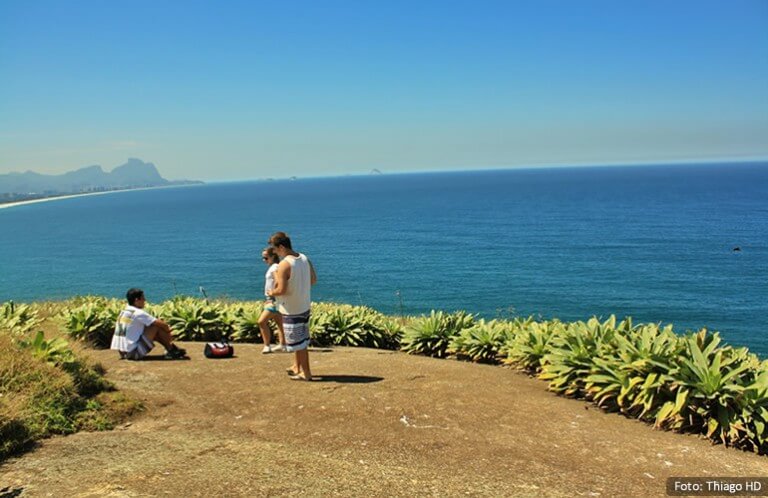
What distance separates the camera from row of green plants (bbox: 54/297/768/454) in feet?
19.2

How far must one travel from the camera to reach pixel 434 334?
402 inches

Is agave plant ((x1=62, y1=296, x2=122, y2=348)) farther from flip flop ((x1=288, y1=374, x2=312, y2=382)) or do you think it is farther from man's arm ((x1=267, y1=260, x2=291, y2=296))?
man's arm ((x1=267, y1=260, x2=291, y2=296))

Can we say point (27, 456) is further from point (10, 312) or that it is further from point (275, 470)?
point (10, 312)

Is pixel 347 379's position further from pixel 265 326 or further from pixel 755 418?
pixel 755 418

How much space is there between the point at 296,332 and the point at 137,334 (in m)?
2.93

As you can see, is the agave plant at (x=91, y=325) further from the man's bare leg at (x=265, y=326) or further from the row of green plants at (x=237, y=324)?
the man's bare leg at (x=265, y=326)

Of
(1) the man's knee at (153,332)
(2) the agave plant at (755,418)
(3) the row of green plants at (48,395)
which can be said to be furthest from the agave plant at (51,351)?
(2) the agave plant at (755,418)

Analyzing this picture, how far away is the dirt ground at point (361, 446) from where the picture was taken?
450cm

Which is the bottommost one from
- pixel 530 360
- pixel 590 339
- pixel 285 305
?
pixel 530 360

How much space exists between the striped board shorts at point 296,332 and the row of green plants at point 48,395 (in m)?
2.00

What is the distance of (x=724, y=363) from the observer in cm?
626

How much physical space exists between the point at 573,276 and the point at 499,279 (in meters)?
5.82

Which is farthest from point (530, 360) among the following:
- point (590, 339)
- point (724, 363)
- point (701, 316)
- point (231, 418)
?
point (701, 316)

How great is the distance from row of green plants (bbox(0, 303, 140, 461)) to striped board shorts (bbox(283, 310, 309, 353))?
6.56 ft
